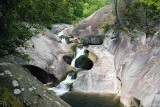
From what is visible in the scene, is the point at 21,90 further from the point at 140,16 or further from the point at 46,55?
the point at 140,16

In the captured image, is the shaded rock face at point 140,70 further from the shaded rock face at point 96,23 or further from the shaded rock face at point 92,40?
the shaded rock face at point 92,40

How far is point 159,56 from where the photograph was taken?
62.5 ft

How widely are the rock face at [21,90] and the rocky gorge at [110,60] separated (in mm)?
7688

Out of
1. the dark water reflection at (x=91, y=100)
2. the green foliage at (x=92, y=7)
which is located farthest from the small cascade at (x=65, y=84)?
the green foliage at (x=92, y=7)

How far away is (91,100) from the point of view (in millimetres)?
22016

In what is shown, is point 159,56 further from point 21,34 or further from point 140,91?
point 21,34

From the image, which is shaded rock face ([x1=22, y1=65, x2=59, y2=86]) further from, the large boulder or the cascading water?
the cascading water

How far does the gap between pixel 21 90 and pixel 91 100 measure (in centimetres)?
1400

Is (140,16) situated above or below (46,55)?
above

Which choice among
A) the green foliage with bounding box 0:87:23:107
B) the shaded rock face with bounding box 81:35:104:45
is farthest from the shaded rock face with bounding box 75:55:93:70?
the green foliage with bounding box 0:87:23:107

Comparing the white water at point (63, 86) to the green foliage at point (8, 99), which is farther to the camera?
the white water at point (63, 86)

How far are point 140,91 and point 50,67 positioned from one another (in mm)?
11323

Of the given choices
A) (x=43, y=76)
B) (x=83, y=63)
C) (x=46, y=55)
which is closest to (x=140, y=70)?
(x=43, y=76)

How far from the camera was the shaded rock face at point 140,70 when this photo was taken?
56.5ft
